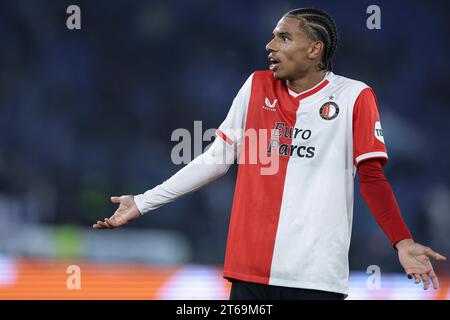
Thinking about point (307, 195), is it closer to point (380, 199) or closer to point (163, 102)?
point (380, 199)

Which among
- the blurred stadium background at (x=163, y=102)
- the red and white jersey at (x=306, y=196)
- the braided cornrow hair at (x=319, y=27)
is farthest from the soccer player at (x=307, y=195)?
the blurred stadium background at (x=163, y=102)

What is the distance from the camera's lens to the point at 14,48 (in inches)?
A: 320

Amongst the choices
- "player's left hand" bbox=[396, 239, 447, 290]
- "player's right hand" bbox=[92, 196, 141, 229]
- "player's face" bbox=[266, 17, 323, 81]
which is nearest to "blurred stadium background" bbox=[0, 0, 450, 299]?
"player's right hand" bbox=[92, 196, 141, 229]

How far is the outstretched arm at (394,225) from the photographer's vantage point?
248 centimetres

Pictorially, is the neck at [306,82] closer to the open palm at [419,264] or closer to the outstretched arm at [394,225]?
the outstretched arm at [394,225]

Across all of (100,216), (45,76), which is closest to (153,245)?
(100,216)

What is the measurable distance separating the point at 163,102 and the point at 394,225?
235 inches

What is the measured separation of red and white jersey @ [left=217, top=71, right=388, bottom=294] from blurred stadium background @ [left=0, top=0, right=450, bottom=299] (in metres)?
4.59

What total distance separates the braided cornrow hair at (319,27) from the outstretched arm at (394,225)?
1.54 ft

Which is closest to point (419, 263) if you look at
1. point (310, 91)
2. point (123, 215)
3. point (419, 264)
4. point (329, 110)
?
point (419, 264)

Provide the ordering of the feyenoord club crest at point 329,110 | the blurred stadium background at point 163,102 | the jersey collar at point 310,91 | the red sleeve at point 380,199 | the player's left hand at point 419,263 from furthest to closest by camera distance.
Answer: the blurred stadium background at point 163,102 < the jersey collar at point 310,91 < the feyenoord club crest at point 329,110 < the red sleeve at point 380,199 < the player's left hand at point 419,263

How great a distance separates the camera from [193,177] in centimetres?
284

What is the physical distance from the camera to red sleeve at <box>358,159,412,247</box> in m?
2.58
